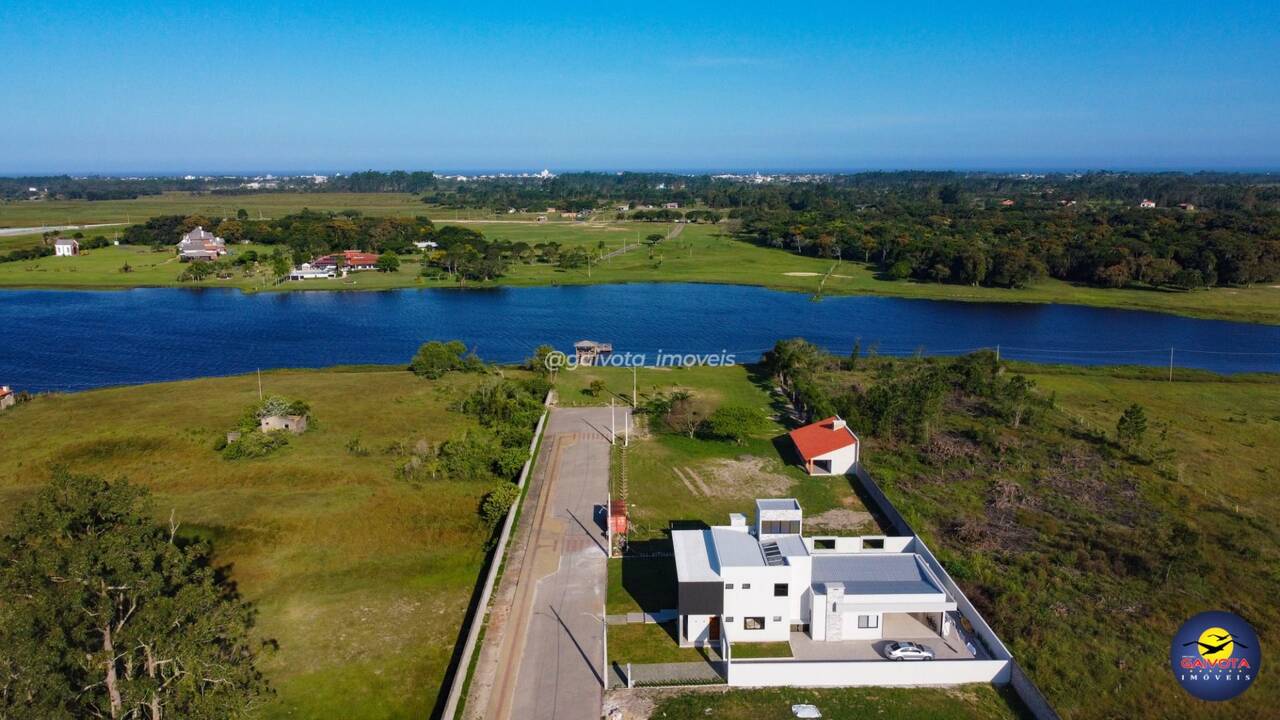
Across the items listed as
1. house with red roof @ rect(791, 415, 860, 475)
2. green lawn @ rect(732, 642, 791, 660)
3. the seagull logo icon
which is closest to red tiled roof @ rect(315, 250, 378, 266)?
house with red roof @ rect(791, 415, 860, 475)

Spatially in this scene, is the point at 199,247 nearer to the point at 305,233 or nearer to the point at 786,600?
the point at 305,233

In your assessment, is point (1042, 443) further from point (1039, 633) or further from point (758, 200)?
point (758, 200)

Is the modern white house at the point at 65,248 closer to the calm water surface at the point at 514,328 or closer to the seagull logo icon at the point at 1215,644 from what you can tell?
the calm water surface at the point at 514,328

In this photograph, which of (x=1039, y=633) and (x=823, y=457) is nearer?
(x=1039, y=633)

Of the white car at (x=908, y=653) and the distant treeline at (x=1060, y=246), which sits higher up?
the distant treeline at (x=1060, y=246)

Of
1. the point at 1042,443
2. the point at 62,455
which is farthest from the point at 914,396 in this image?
the point at 62,455

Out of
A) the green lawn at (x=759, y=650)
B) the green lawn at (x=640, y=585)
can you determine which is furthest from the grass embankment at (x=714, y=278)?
the green lawn at (x=759, y=650)
